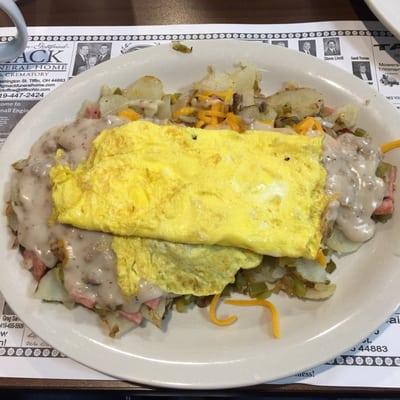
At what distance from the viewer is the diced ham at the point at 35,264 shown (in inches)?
51.8

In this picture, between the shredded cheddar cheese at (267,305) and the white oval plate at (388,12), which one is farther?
the white oval plate at (388,12)

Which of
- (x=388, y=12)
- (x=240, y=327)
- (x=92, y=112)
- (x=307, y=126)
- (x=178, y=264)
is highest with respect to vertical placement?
(x=388, y=12)

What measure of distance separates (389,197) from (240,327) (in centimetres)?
49

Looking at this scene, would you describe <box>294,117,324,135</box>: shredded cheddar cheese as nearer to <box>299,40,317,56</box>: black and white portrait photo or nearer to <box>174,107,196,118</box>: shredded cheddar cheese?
<box>174,107,196,118</box>: shredded cheddar cheese

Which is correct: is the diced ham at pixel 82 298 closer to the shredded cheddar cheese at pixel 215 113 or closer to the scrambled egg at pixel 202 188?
the scrambled egg at pixel 202 188

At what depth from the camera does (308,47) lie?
1.75m

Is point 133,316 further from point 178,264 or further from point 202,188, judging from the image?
point 202,188

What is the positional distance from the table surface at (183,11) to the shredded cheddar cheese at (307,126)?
1.76ft

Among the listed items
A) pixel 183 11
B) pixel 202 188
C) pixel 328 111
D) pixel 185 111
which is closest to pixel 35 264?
pixel 202 188

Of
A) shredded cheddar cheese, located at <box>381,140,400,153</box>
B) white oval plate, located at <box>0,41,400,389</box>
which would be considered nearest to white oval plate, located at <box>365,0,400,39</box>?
white oval plate, located at <box>0,41,400,389</box>

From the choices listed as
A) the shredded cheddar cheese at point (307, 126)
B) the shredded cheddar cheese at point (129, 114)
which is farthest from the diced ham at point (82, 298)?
the shredded cheddar cheese at point (307, 126)

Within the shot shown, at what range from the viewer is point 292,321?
1.30m

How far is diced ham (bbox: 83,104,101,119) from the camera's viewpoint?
1.54 m

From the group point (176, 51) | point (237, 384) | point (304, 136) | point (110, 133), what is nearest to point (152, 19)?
point (176, 51)
